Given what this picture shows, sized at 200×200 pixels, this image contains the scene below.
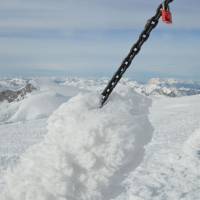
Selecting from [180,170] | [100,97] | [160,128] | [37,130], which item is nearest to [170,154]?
[180,170]

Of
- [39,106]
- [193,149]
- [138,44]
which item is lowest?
[39,106]

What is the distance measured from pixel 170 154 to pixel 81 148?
23130 mm

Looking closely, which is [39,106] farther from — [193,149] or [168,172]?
[168,172]

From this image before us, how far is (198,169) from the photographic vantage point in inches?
878

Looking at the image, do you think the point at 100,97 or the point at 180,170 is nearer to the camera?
the point at 100,97

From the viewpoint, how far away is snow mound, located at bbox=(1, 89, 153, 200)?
2.52m

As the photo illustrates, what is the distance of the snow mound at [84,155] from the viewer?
2.52 metres

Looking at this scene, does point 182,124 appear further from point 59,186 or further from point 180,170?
point 59,186

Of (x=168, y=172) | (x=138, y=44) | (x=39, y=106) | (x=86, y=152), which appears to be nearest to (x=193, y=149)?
(x=168, y=172)

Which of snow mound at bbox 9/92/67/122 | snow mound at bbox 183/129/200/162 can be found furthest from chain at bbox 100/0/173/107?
snow mound at bbox 9/92/67/122

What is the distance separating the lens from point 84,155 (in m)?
2.58

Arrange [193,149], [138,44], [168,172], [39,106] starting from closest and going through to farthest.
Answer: [138,44]
[168,172]
[193,149]
[39,106]

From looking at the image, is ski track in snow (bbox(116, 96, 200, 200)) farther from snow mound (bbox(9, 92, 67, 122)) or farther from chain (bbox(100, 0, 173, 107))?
snow mound (bbox(9, 92, 67, 122))

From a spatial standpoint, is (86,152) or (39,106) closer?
(86,152)
